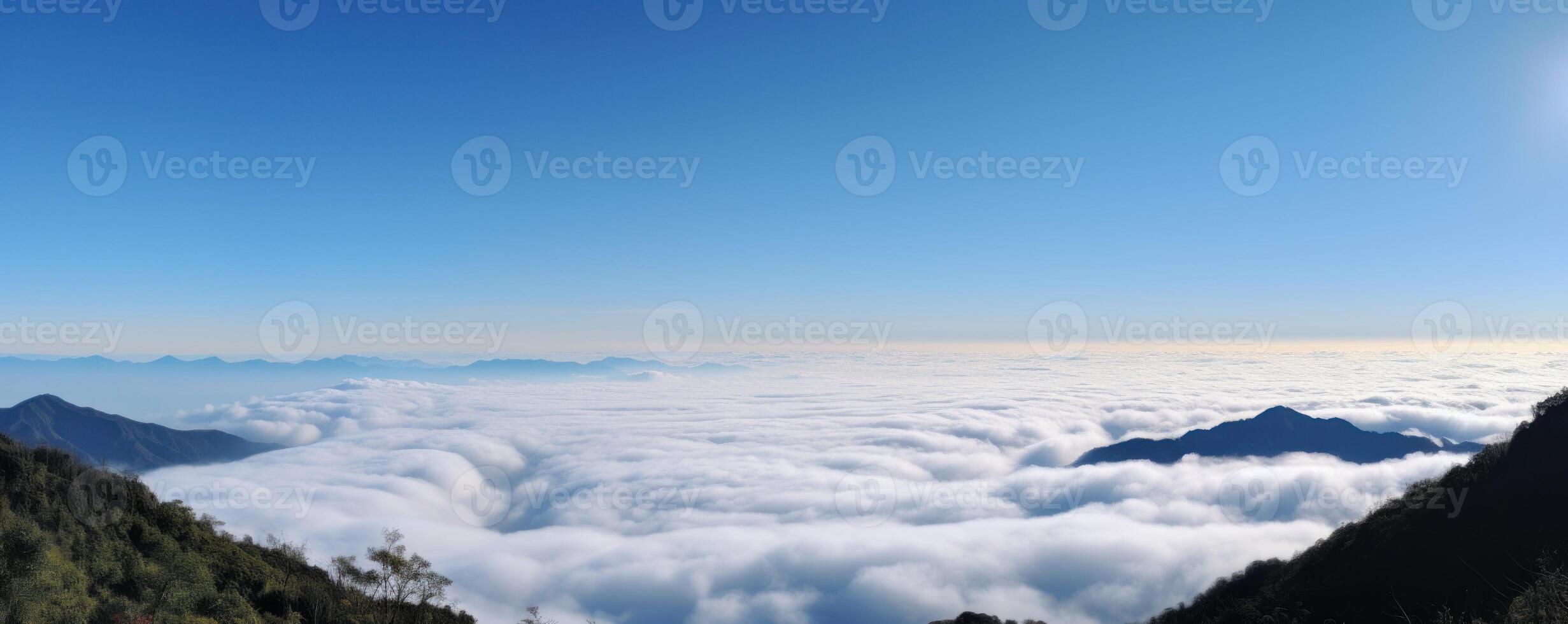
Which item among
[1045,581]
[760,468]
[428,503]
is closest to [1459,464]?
[1045,581]

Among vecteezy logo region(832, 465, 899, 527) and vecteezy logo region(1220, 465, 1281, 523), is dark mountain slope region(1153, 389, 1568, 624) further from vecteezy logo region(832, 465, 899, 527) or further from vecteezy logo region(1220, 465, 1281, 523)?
vecteezy logo region(1220, 465, 1281, 523)

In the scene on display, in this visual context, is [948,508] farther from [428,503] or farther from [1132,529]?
[428,503]
